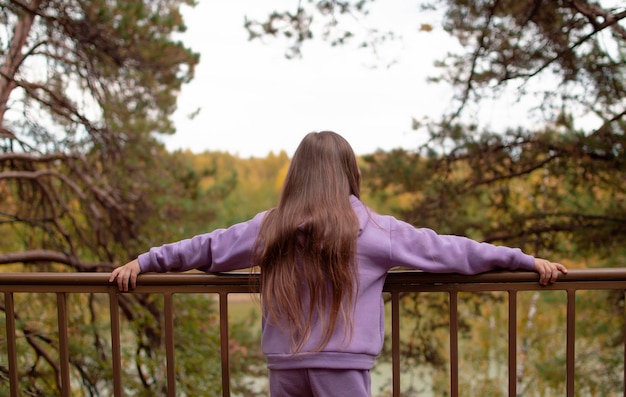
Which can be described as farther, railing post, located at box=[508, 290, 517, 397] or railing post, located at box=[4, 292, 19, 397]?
railing post, located at box=[4, 292, 19, 397]

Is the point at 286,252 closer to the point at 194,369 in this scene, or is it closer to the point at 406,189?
the point at 194,369

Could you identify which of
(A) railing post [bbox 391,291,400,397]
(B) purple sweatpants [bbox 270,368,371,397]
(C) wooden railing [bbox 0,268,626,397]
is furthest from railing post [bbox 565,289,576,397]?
(B) purple sweatpants [bbox 270,368,371,397]

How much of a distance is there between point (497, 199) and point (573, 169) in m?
1.13

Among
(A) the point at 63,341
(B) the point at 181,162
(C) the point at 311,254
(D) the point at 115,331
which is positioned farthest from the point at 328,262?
(B) the point at 181,162

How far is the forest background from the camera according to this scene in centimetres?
538

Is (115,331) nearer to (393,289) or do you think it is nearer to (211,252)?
(211,252)

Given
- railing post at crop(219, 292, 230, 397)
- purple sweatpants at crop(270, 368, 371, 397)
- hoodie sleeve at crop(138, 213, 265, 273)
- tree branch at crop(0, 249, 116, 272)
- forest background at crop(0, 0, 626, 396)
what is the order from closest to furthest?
1. purple sweatpants at crop(270, 368, 371, 397)
2. hoodie sleeve at crop(138, 213, 265, 273)
3. railing post at crop(219, 292, 230, 397)
4. tree branch at crop(0, 249, 116, 272)
5. forest background at crop(0, 0, 626, 396)

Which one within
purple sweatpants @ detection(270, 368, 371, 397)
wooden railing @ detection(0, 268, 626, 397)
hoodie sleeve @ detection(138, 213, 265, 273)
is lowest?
purple sweatpants @ detection(270, 368, 371, 397)

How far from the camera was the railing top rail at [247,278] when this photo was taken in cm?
207

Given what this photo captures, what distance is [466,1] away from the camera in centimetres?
592

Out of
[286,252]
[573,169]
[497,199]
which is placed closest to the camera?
[286,252]

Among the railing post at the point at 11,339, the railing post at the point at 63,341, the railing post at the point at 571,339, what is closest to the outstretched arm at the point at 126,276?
the railing post at the point at 63,341

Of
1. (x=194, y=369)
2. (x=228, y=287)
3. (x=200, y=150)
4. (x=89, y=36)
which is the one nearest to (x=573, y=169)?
(x=194, y=369)

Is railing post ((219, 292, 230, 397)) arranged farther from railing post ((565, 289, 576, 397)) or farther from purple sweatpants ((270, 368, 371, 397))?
railing post ((565, 289, 576, 397))
